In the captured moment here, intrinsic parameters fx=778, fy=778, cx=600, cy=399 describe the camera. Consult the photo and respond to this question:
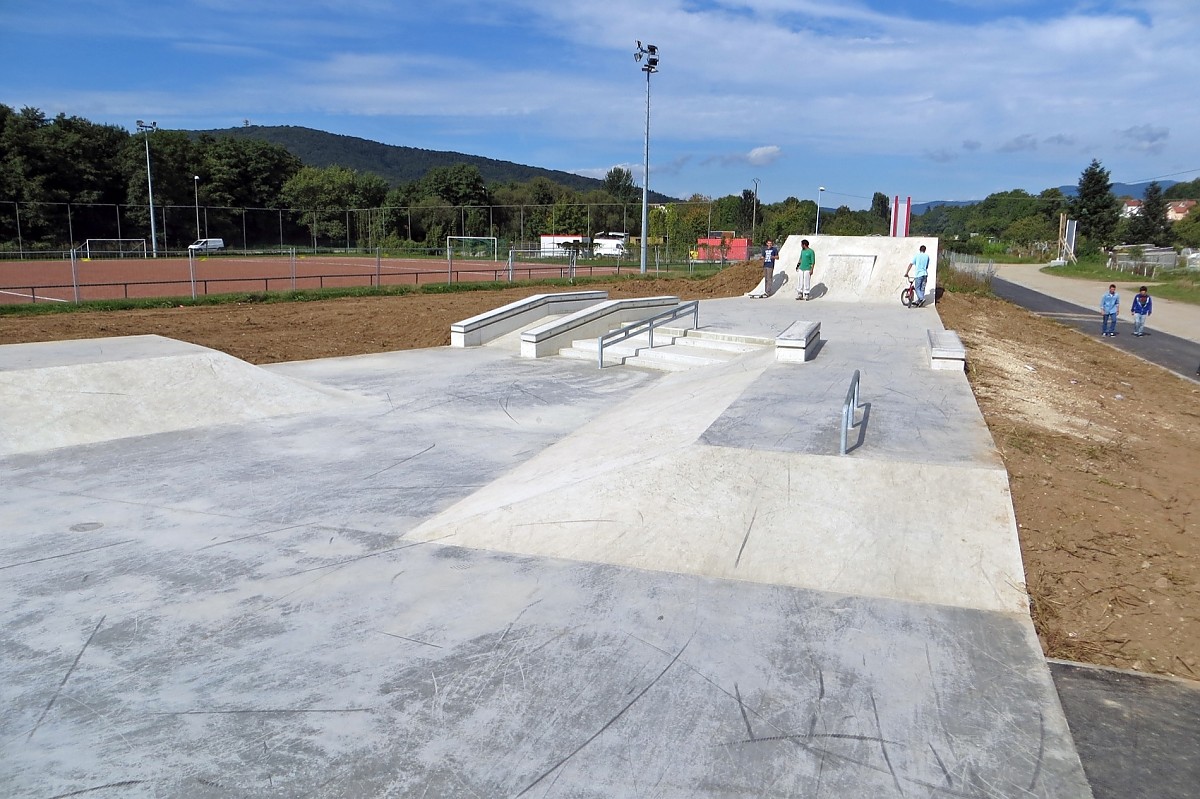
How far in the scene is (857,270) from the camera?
24750mm

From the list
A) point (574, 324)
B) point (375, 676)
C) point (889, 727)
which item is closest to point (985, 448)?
point (889, 727)

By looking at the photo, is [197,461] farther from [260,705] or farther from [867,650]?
[867,650]

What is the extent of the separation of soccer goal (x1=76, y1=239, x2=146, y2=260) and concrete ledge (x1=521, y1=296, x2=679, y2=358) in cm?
4129

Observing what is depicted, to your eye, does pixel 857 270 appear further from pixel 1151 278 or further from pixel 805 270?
pixel 1151 278

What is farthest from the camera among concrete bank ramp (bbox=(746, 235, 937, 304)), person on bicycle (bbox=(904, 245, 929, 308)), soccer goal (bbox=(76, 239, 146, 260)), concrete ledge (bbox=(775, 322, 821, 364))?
soccer goal (bbox=(76, 239, 146, 260))

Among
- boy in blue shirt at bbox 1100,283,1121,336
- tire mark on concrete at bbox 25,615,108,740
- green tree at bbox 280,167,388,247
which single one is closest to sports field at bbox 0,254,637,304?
green tree at bbox 280,167,388,247

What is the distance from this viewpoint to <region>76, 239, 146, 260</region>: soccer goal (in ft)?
153

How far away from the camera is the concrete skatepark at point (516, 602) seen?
11.9 feet

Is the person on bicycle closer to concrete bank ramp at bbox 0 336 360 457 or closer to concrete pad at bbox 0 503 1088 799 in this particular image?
concrete bank ramp at bbox 0 336 360 457

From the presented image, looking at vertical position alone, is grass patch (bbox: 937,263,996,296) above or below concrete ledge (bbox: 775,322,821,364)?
above

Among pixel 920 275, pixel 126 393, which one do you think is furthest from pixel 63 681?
pixel 920 275

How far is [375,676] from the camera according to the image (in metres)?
4.31

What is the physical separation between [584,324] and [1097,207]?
87.9 meters

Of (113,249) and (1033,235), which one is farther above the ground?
(1033,235)
